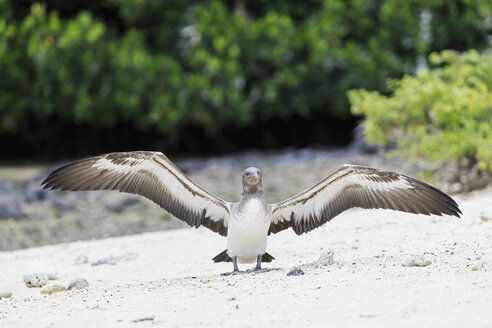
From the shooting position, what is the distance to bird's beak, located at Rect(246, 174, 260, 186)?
21.8 feet

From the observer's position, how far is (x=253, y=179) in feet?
21.8

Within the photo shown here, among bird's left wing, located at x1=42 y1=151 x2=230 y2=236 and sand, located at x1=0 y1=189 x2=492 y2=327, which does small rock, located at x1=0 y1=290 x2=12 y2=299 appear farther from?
bird's left wing, located at x1=42 y1=151 x2=230 y2=236

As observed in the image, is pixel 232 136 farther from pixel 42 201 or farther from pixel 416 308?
pixel 416 308

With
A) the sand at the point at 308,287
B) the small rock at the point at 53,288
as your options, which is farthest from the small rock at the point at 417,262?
the small rock at the point at 53,288

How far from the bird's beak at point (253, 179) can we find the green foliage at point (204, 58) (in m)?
16.8

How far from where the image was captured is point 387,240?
812 cm

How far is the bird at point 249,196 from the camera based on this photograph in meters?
6.70

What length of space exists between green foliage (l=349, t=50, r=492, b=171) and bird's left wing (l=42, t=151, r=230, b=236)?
4940mm

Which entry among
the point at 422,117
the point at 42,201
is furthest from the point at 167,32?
the point at 422,117

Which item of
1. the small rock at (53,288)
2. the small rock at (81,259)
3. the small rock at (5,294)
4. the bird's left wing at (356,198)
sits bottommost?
the small rock at (5,294)

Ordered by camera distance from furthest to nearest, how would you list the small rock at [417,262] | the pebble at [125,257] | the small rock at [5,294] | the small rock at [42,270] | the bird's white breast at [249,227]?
the pebble at [125,257] < the small rock at [42,270] < the small rock at [5,294] < the bird's white breast at [249,227] < the small rock at [417,262]

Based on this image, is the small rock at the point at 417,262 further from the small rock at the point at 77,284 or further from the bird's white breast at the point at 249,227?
the small rock at the point at 77,284

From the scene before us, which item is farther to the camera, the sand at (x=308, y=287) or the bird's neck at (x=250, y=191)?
the bird's neck at (x=250, y=191)

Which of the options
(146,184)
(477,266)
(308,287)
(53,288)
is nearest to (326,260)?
(308,287)
